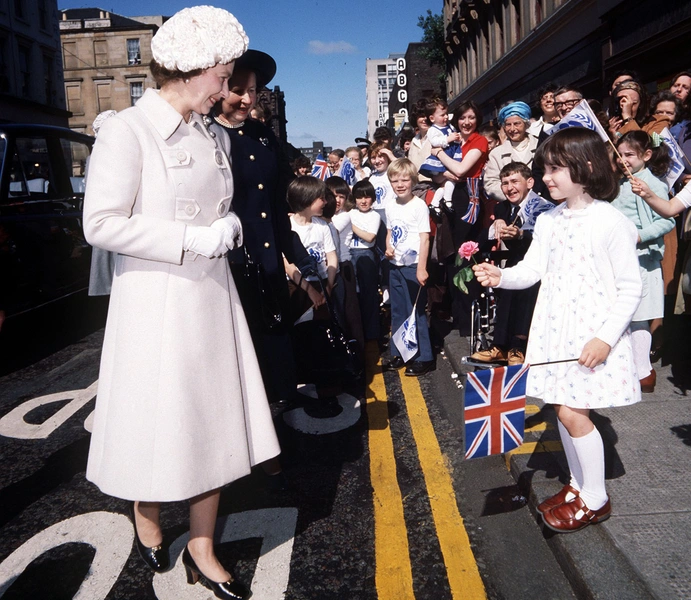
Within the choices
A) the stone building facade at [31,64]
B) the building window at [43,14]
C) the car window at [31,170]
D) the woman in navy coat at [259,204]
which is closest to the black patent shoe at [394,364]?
the woman in navy coat at [259,204]

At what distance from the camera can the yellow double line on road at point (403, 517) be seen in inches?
106

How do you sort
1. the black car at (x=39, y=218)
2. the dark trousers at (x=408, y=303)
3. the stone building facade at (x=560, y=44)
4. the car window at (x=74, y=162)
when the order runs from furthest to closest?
the stone building facade at (x=560, y=44) < the car window at (x=74, y=162) < the black car at (x=39, y=218) < the dark trousers at (x=408, y=303)

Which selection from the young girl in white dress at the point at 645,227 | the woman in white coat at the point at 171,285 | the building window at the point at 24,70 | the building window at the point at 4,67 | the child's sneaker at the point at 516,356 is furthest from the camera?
the building window at the point at 24,70

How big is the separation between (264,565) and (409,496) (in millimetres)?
965

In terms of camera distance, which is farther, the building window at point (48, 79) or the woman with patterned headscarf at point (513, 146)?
the building window at point (48, 79)

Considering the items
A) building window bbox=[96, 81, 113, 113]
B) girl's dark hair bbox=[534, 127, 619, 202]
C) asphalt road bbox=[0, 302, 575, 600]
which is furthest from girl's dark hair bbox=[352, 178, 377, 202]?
building window bbox=[96, 81, 113, 113]

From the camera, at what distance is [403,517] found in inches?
128

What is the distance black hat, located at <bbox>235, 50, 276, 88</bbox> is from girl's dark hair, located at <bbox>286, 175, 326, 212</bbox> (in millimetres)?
1821

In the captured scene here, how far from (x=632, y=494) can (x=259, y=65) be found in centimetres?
288

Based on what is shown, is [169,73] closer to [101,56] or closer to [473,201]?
[473,201]

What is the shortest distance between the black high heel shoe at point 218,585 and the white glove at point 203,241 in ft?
4.25

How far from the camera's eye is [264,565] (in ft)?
9.37

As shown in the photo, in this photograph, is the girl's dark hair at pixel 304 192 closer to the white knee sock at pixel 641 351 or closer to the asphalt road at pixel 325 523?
the asphalt road at pixel 325 523

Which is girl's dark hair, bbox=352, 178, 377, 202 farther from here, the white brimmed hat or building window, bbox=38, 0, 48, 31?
building window, bbox=38, 0, 48, 31
